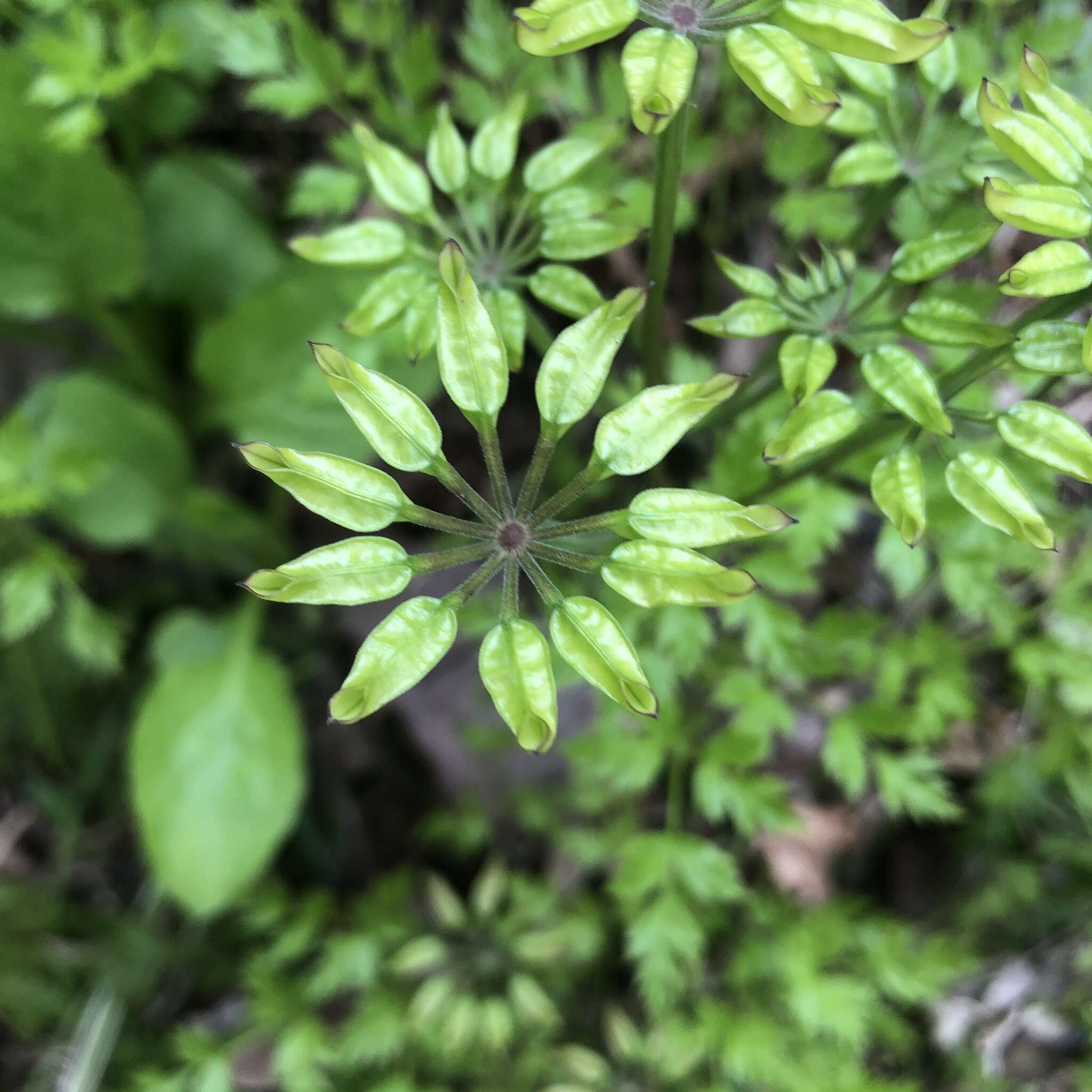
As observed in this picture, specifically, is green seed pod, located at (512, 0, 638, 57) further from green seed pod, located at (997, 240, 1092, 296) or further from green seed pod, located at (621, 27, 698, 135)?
green seed pod, located at (997, 240, 1092, 296)

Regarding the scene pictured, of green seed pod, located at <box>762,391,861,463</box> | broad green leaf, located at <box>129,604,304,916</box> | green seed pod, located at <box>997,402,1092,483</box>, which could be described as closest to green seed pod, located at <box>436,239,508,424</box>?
green seed pod, located at <box>762,391,861,463</box>

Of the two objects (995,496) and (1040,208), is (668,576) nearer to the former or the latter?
(995,496)

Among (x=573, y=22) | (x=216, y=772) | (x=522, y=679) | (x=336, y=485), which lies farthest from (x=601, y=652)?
(x=216, y=772)

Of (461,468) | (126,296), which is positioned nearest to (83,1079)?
(461,468)

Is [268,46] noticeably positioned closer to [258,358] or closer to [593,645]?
[258,358]

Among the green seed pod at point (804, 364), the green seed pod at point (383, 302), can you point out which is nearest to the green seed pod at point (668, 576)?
the green seed pod at point (804, 364)
